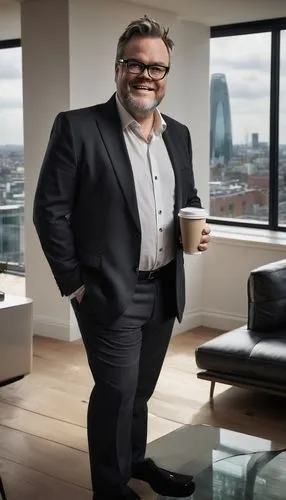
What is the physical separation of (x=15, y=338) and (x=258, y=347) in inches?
52.8

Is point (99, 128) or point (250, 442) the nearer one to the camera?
point (99, 128)

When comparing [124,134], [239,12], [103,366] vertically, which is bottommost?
[103,366]

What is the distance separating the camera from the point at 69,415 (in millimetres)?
3803

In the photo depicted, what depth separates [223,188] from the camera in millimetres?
5852

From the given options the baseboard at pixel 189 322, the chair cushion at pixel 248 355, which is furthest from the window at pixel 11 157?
the chair cushion at pixel 248 355

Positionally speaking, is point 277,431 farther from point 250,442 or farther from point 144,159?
point 144,159

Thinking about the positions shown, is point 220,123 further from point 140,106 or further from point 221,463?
point 221,463

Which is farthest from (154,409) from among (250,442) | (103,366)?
(103,366)

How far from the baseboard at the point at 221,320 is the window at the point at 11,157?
2.22 m

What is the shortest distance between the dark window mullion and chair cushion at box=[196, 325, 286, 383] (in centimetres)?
169

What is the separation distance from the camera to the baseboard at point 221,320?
5.48m

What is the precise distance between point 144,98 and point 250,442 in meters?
1.79

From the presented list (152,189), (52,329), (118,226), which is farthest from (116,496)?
(52,329)

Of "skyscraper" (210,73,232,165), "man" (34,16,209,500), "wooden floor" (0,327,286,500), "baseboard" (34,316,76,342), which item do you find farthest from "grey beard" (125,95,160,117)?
A: "skyscraper" (210,73,232,165)
